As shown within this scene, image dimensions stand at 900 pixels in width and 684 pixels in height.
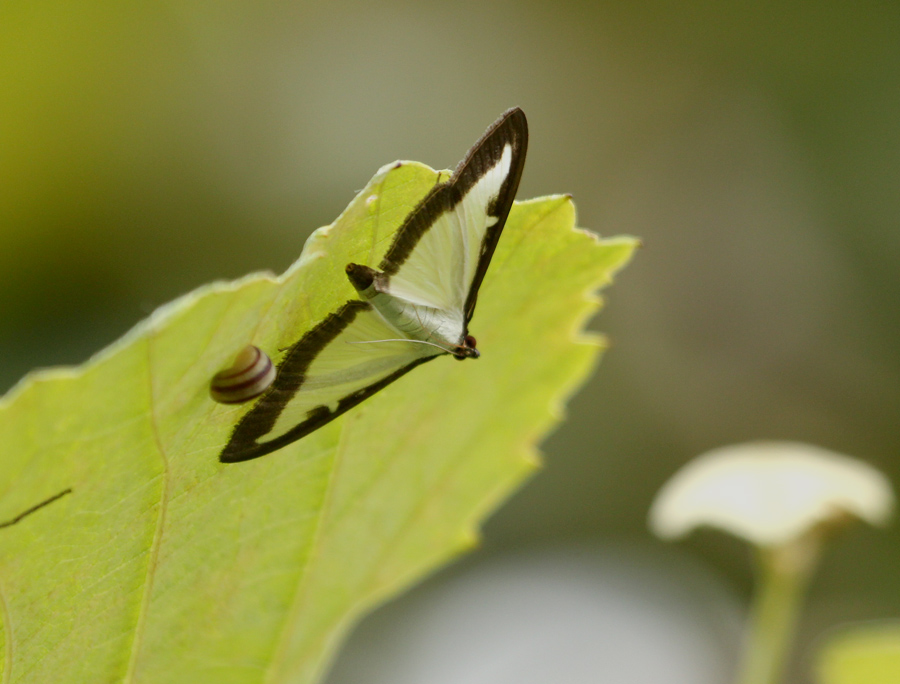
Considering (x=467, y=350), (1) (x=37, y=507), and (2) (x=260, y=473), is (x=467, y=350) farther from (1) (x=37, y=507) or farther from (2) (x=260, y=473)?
(1) (x=37, y=507)

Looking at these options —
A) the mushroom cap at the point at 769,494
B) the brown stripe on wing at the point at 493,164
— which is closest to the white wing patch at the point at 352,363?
the brown stripe on wing at the point at 493,164

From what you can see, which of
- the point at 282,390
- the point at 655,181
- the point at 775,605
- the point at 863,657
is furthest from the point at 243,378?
the point at 655,181

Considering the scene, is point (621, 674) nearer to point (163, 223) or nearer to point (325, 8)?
point (163, 223)

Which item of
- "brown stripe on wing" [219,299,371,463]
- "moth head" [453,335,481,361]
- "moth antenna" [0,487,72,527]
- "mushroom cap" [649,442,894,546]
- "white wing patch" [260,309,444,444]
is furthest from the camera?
"mushroom cap" [649,442,894,546]

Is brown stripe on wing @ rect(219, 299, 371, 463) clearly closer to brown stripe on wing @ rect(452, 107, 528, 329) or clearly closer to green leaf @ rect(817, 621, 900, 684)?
brown stripe on wing @ rect(452, 107, 528, 329)

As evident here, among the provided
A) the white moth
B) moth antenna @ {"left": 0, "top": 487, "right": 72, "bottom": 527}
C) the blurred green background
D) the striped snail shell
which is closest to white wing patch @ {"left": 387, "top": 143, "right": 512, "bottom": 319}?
the white moth

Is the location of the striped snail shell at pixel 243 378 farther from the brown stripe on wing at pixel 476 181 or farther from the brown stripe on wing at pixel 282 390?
the brown stripe on wing at pixel 476 181
